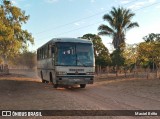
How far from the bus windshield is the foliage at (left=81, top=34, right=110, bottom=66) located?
133 ft

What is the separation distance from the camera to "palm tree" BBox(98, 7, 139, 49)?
5547 centimetres

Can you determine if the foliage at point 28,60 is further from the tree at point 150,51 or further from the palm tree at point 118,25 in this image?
the tree at point 150,51

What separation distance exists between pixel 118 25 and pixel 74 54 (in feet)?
110

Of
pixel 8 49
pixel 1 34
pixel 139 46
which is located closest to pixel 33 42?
pixel 8 49

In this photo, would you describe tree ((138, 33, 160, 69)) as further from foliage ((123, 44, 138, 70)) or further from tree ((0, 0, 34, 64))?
tree ((0, 0, 34, 64))

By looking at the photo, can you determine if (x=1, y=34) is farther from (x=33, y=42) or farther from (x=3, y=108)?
(x=3, y=108)

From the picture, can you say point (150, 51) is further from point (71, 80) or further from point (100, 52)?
point (100, 52)

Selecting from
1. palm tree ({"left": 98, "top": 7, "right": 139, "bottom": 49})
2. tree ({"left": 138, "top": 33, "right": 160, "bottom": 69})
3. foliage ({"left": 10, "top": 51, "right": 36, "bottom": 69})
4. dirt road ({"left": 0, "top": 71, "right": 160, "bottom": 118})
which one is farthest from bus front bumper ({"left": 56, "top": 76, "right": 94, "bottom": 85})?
foliage ({"left": 10, "top": 51, "right": 36, "bottom": 69})

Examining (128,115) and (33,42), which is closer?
(128,115)

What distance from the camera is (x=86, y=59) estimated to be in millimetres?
23234

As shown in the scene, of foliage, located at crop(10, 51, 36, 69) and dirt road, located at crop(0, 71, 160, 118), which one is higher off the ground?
foliage, located at crop(10, 51, 36, 69)

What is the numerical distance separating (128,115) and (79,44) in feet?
40.5

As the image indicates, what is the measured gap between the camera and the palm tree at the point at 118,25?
5547cm

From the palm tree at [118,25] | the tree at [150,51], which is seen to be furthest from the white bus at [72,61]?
the palm tree at [118,25]
